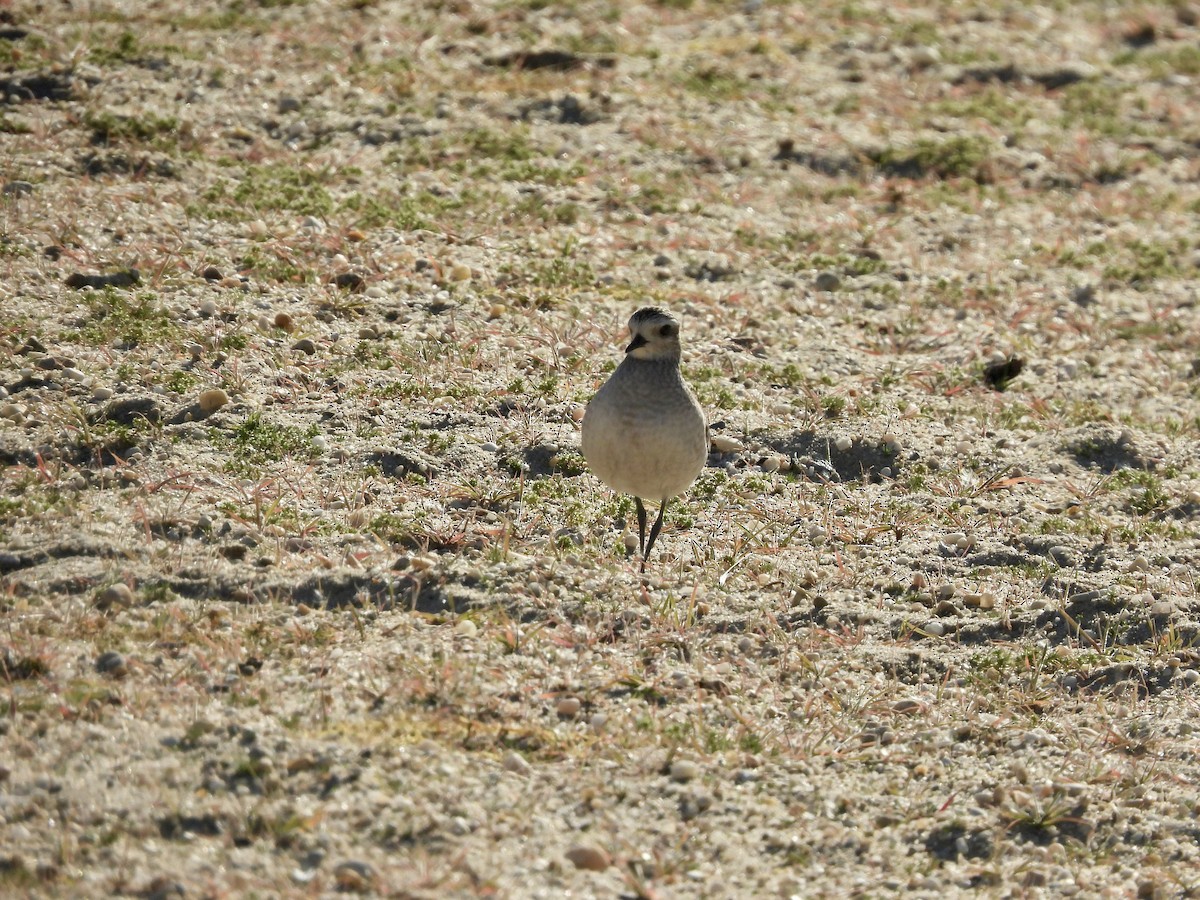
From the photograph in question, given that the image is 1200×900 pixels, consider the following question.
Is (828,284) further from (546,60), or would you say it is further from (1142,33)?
(1142,33)

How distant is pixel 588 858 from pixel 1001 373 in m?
5.67

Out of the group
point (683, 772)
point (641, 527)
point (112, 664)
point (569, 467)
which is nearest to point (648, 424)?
point (641, 527)

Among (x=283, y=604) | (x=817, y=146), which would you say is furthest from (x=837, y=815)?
(x=817, y=146)

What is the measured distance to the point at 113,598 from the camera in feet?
22.0

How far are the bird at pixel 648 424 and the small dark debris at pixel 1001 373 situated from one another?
10.4 ft

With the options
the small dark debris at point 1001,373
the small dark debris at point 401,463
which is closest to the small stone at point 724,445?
the small dark debris at point 401,463

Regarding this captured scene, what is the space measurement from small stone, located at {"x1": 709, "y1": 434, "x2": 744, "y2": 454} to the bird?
115cm

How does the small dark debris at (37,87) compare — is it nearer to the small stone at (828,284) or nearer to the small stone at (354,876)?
the small stone at (828,284)

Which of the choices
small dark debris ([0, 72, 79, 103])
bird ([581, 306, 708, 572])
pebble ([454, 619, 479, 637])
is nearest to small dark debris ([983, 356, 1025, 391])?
A: bird ([581, 306, 708, 572])

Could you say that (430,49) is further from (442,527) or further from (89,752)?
(89,752)

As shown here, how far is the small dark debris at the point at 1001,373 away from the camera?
10203mm

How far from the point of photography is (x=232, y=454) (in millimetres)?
8094

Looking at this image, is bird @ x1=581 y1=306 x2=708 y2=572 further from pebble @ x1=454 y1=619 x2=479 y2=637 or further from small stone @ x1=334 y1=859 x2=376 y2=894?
small stone @ x1=334 y1=859 x2=376 y2=894

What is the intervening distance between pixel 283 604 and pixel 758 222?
238 inches
